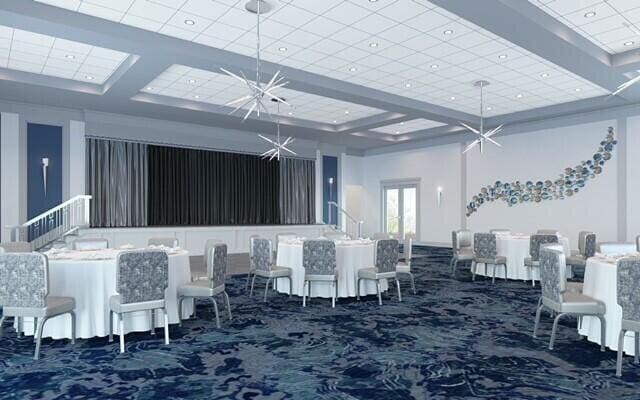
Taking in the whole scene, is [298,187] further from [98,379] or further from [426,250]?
[98,379]

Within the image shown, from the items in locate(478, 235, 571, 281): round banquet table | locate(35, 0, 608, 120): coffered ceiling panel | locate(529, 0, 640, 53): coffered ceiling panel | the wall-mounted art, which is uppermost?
locate(529, 0, 640, 53): coffered ceiling panel

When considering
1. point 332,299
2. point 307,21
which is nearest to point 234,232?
point 332,299

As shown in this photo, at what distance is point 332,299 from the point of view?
20.9ft

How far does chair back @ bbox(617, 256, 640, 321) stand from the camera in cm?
357

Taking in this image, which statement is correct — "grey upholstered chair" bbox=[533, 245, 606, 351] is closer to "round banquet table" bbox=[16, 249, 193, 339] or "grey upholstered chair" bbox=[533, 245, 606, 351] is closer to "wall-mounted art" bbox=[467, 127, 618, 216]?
"round banquet table" bbox=[16, 249, 193, 339]

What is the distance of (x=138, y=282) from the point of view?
14.1 ft

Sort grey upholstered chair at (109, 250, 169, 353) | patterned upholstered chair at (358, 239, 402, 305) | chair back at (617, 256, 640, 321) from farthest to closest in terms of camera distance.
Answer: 1. patterned upholstered chair at (358, 239, 402, 305)
2. grey upholstered chair at (109, 250, 169, 353)
3. chair back at (617, 256, 640, 321)

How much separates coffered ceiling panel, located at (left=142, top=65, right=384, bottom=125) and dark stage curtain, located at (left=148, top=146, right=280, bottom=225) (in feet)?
9.44

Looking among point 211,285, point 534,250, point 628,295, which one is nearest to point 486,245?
point 534,250

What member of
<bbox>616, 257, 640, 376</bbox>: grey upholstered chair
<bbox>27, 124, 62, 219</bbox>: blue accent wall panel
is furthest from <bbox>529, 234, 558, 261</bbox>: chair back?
<bbox>27, 124, 62, 219</bbox>: blue accent wall panel

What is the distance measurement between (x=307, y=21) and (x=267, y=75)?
2005mm

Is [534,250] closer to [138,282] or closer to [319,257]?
[319,257]

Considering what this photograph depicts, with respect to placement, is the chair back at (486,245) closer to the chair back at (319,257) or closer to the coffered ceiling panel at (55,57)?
the chair back at (319,257)

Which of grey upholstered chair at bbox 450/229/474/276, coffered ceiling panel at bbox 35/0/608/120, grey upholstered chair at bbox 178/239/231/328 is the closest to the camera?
grey upholstered chair at bbox 178/239/231/328
